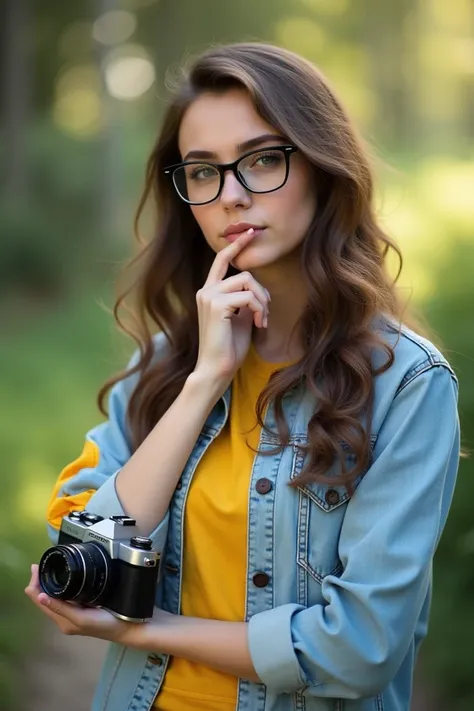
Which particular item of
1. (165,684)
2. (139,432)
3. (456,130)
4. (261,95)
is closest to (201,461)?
(139,432)

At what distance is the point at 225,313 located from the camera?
2201 mm

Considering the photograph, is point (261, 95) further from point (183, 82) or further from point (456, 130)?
point (456, 130)

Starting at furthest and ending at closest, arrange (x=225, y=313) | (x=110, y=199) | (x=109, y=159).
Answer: (x=109, y=159) < (x=110, y=199) < (x=225, y=313)

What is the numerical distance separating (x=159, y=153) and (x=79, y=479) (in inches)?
35.5

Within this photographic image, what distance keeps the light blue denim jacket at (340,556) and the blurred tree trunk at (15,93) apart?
11133 mm

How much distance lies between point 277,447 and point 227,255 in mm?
483

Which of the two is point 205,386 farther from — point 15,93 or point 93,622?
point 15,93

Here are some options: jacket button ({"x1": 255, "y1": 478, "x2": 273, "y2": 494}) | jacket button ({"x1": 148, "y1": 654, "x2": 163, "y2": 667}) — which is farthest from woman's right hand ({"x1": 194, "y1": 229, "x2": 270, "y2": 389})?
jacket button ({"x1": 148, "y1": 654, "x2": 163, "y2": 667})

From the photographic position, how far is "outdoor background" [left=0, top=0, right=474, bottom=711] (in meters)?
3.80

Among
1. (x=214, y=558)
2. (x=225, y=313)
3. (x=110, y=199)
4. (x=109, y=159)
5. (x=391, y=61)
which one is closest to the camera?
(x=214, y=558)

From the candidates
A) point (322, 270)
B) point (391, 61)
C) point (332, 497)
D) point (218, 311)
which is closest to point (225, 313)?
point (218, 311)

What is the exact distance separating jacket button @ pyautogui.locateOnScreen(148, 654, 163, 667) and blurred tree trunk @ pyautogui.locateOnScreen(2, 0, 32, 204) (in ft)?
36.7

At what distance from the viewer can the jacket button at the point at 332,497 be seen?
199cm

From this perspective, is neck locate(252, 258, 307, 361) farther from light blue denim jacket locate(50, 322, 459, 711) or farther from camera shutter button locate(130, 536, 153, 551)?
camera shutter button locate(130, 536, 153, 551)
